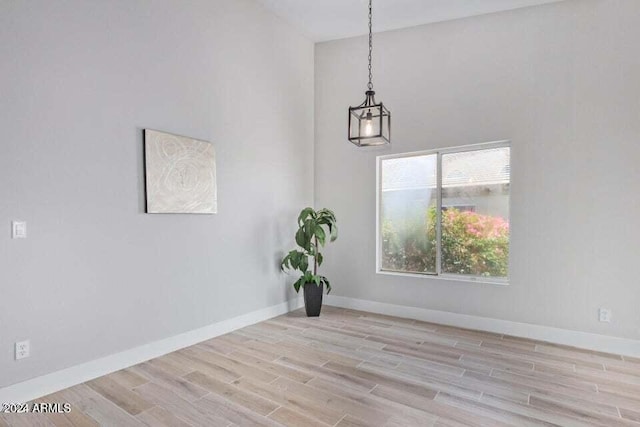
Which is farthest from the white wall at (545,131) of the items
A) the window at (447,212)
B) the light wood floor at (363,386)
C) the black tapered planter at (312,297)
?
the black tapered planter at (312,297)

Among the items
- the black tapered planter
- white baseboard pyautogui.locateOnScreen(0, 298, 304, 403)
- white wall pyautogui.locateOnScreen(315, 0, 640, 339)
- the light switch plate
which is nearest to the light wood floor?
white baseboard pyautogui.locateOnScreen(0, 298, 304, 403)

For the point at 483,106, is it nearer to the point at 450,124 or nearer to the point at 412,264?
the point at 450,124

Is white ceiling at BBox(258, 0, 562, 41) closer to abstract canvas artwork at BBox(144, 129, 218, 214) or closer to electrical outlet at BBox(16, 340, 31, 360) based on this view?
abstract canvas artwork at BBox(144, 129, 218, 214)

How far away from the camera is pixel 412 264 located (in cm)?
461

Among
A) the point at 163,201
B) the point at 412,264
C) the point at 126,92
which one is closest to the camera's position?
the point at 126,92

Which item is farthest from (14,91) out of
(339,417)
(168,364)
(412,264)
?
(412,264)

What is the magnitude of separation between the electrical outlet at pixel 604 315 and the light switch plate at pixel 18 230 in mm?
4890

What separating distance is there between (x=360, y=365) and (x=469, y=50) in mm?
3587

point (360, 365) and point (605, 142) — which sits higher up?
point (605, 142)

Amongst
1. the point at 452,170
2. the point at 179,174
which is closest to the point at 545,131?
the point at 452,170

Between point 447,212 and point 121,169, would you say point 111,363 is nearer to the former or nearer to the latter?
point 121,169

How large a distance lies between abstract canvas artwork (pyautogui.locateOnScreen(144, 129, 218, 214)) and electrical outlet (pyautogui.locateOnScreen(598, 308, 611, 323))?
12.9 feet

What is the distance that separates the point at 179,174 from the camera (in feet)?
11.1

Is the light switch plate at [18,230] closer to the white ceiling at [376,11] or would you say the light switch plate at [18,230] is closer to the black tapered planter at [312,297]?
the black tapered planter at [312,297]
